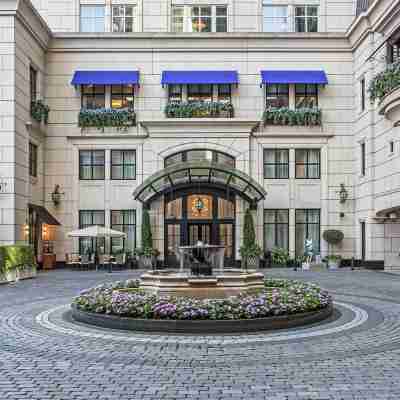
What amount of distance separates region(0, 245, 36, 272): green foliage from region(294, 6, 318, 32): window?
63.0 feet

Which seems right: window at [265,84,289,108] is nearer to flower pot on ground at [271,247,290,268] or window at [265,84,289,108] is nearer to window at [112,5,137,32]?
flower pot on ground at [271,247,290,268]

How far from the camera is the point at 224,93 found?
32.7 meters

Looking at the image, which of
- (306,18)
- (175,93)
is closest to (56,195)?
(175,93)

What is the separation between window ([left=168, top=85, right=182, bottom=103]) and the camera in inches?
1281

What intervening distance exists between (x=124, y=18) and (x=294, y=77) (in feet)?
33.2

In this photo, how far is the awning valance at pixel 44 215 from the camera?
98.2ft

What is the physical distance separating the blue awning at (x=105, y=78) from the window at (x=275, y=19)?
7.93m

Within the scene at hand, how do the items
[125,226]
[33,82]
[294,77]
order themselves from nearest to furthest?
[33,82] → [294,77] → [125,226]

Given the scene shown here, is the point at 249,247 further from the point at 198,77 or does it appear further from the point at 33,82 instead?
the point at 33,82

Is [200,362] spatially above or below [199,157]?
below

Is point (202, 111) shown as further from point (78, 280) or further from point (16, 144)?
point (78, 280)

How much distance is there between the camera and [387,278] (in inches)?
978

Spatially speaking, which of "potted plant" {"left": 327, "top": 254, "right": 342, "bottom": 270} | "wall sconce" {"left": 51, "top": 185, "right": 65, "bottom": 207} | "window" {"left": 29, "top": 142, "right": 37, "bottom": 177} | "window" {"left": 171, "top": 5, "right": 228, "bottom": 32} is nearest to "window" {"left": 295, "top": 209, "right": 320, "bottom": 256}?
"potted plant" {"left": 327, "top": 254, "right": 342, "bottom": 270}

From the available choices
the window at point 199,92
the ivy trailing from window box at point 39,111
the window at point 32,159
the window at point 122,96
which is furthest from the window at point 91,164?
the window at point 199,92
